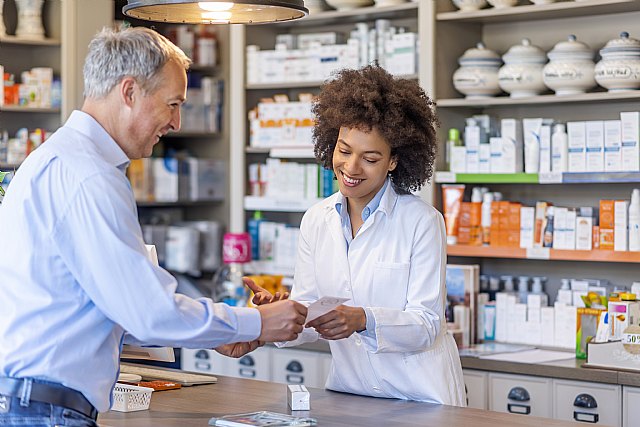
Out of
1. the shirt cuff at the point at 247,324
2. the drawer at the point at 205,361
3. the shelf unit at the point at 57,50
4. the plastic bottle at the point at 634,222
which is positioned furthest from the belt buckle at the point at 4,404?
the shelf unit at the point at 57,50

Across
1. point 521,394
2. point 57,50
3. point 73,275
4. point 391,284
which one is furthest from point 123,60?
point 57,50

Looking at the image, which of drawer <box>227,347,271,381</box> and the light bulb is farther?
drawer <box>227,347,271,381</box>

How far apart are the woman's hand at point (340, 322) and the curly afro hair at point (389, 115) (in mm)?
545

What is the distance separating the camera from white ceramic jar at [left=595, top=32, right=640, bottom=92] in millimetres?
4246

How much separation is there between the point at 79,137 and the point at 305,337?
1153mm

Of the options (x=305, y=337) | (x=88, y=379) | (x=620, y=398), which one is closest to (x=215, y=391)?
(x=305, y=337)

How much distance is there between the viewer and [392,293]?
3064mm

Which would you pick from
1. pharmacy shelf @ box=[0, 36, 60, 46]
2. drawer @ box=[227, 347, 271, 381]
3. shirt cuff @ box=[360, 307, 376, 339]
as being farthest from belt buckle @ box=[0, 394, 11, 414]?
pharmacy shelf @ box=[0, 36, 60, 46]

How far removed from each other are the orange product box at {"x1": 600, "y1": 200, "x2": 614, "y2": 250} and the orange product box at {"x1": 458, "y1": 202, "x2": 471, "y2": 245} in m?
0.62

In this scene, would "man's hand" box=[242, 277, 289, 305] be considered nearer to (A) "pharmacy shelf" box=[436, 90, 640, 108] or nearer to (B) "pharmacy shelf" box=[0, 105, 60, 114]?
(A) "pharmacy shelf" box=[436, 90, 640, 108]

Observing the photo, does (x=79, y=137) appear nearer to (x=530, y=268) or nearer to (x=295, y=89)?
(x=530, y=268)

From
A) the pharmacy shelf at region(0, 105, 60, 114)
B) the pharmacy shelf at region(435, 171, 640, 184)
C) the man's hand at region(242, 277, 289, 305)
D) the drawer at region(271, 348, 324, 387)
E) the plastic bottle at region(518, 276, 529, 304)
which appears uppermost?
the pharmacy shelf at region(0, 105, 60, 114)

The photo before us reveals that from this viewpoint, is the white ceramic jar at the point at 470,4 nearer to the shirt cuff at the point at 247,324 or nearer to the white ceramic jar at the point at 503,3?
the white ceramic jar at the point at 503,3

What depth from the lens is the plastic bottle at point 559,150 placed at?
174 inches
